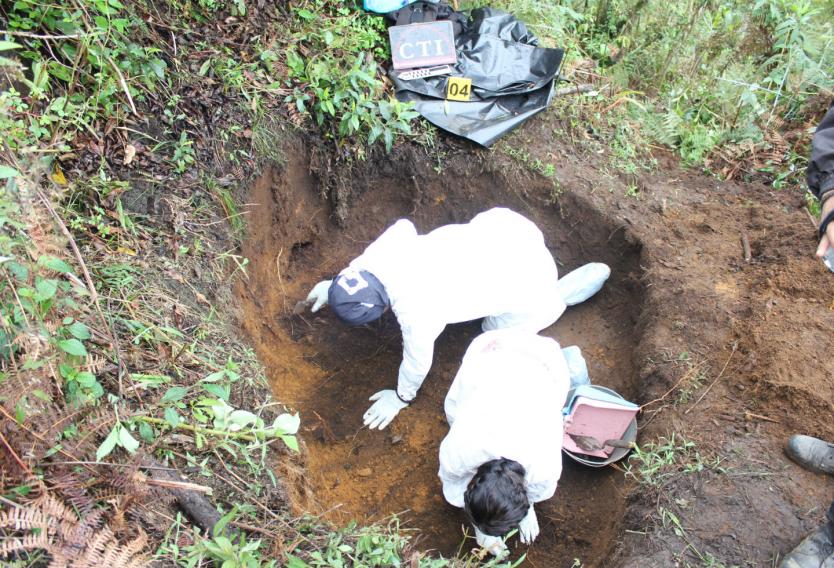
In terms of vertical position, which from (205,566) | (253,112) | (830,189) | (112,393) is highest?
(830,189)

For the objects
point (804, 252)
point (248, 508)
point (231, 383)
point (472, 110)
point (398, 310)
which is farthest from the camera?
point (472, 110)

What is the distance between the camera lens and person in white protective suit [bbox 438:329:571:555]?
235 centimetres

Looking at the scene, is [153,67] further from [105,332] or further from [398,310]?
[398,310]

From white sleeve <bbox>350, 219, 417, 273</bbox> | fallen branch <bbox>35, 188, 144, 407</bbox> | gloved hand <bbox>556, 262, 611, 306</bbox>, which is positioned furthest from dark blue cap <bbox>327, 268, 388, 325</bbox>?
gloved hand <bbox>556, 262, 611, 306</bbox>

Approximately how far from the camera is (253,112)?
340 cm

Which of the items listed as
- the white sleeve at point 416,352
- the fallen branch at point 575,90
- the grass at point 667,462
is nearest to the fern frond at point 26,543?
the white sleeve at point 416,352

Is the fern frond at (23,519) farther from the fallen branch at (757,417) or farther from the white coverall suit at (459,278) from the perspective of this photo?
the fallen branch at (757,417)

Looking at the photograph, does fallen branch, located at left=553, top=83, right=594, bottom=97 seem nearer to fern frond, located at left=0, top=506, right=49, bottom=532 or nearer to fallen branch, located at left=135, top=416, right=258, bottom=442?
fallen branch, located at left=135, top=416, right=258, bottom=442

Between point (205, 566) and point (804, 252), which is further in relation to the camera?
point (804, 252)

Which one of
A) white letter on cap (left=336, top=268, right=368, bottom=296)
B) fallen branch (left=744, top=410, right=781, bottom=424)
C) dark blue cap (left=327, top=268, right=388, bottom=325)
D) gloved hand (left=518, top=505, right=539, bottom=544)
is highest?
white letter on cap (left=336, top=268, right=368, bottom=296)

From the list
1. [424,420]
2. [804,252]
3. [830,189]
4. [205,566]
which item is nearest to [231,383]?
[205,566]

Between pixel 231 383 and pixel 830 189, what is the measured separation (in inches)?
97.0

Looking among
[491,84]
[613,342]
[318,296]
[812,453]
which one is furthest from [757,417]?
[491,84]

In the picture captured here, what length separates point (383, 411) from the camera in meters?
3.36
